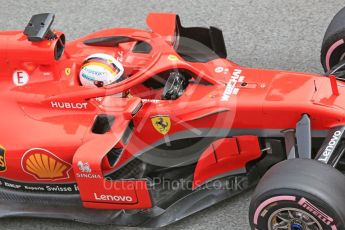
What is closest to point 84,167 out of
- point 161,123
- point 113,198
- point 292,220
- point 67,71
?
point 113,198

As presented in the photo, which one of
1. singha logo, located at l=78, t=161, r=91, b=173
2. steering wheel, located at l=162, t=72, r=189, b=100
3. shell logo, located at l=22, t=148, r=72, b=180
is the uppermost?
steering wheel, located at l=162, t=72, r=189, b=100

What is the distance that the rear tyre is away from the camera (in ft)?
11.1

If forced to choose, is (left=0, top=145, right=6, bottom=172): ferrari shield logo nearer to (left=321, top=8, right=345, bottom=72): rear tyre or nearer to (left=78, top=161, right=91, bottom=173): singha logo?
(left=78, top=161, right=91, bottom=173): singha logo

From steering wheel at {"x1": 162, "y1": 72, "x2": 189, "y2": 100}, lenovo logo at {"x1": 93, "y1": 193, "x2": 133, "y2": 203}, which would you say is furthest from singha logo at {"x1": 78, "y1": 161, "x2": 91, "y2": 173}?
steering wheel at {"x1": 162, "y1": 72, "x2": 189, "y2": 100}

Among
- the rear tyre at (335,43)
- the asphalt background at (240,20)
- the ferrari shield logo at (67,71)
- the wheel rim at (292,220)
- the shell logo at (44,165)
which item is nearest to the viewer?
the wheel rim at (292,220)

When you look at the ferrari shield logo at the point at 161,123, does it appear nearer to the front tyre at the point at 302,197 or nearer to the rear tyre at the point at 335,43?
the front tyre at the point at 302,197

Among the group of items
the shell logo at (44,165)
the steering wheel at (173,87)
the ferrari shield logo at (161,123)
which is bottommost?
the shell logo at (44,165)

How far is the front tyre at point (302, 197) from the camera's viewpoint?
257 centimetres

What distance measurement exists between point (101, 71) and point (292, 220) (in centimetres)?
107

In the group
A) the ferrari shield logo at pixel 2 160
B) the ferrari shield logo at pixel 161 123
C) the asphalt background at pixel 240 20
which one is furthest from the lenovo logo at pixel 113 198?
the asphalt background at pixel 240 20

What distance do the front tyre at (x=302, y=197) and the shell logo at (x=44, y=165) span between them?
0.88 metres

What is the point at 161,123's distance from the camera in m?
3.12

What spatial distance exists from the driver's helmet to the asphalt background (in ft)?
3.92

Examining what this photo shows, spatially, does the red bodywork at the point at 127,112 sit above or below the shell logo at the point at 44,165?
above
